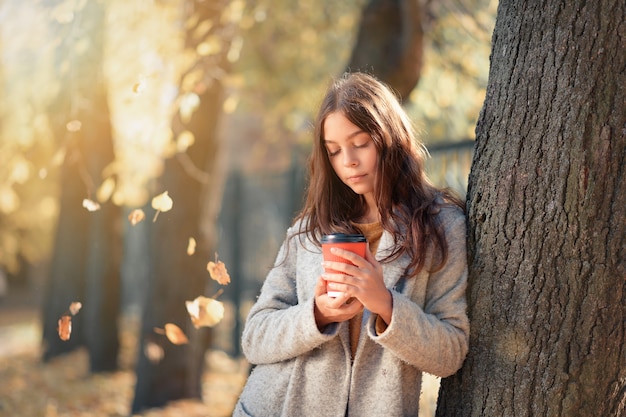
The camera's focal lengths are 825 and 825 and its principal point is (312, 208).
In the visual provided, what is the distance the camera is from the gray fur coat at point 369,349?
2.47 meters

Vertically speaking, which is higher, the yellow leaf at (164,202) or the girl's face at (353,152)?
the girl's face at (353,152)

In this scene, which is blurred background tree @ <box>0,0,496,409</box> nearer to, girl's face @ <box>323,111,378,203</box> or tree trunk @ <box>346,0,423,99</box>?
tree trunk @ <box>346,0,423,99</box>

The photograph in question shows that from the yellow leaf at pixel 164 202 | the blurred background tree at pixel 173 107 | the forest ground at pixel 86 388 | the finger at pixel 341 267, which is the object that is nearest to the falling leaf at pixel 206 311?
the yellow leaf at pixel 164 202

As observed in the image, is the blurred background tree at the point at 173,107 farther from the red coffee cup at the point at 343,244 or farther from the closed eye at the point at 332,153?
the red coffee cup at the point at 343,244

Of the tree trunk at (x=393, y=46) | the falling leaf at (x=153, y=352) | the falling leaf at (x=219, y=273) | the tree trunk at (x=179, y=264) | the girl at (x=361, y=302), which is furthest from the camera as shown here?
the tree trunk at (x=179, y=264)

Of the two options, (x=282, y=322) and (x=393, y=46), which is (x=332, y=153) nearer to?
(x=282, y=322)

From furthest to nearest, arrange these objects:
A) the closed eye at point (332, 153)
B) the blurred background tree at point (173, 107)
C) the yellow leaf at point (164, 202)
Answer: the blurred background tree at point (173, 107) < the yellow leaf at point (164, 202) < the closed eye at point (332, 153)

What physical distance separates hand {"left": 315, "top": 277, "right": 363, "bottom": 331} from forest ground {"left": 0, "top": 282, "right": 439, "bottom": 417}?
2.82 meters

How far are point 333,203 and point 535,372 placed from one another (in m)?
0.89

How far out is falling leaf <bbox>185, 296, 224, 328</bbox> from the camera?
3.40 m

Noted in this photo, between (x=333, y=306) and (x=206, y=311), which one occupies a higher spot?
(x=333, y=306)

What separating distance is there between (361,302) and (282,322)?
16.6 inches

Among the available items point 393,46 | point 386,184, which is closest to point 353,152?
point 386,184

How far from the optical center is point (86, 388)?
8703 mm
